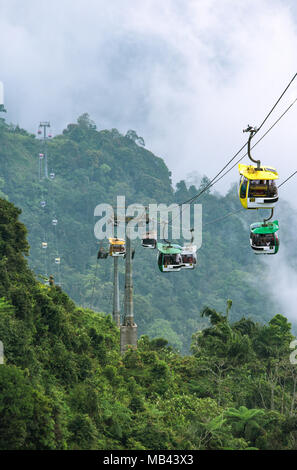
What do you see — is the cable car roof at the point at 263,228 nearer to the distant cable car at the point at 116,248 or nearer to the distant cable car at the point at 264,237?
the distant cable car at the point at 264,237

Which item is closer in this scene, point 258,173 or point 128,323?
point 258,173

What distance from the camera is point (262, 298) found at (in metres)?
119

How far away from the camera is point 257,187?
16844 mm

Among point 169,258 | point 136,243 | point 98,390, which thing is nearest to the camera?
point 98,390

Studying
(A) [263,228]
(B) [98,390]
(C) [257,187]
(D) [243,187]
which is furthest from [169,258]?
(C) [257,187]

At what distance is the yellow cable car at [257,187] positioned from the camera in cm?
1673

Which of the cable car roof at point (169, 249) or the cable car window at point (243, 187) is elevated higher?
the cable car window at point (243, 187)

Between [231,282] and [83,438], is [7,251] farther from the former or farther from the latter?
[231,282]

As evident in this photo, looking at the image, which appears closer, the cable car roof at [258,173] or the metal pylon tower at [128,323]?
the cable car roof at [258,173]

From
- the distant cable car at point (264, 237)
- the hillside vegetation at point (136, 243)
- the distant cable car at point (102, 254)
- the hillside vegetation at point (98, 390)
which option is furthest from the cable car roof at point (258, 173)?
the hillside vegetation at point (136, 243)

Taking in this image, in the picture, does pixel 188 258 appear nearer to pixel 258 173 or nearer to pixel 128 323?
pixel 128 323

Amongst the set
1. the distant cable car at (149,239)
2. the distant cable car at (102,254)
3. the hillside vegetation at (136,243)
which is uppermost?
the hillside vegetation at (136,243)

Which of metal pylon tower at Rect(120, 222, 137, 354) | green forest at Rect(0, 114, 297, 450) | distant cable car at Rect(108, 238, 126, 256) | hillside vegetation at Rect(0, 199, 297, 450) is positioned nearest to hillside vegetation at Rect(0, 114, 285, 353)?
distant cable car at Rect(108, 238, 126, 256)
